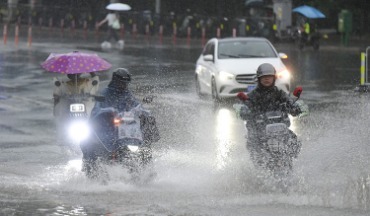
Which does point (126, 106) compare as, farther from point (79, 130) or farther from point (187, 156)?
point (187, 156)

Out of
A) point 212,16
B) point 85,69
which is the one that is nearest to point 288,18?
point 212,16

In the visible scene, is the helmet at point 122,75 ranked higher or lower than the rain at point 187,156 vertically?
higher

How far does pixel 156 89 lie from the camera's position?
24047 mm

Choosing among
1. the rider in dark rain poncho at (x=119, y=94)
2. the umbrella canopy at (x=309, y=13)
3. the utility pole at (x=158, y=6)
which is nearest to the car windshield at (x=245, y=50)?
the rider in dark rain poncho at (x=119, y=94)

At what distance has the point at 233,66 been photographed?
900 inches

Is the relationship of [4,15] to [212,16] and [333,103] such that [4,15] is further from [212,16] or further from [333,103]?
[333,103]

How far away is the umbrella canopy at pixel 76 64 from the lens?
45.0ft

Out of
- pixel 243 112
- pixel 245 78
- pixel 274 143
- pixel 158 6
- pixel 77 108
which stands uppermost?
pixel 158 6

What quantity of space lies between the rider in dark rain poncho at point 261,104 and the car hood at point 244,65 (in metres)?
11.2

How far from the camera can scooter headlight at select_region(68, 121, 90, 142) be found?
1183cm

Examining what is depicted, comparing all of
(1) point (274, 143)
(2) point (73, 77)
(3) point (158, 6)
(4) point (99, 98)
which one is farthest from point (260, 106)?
(3) point (158, 6)

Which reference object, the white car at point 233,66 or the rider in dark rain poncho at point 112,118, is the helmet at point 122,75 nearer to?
the rider in dark rain poncho at point 112,118

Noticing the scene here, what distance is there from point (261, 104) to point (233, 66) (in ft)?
38.1

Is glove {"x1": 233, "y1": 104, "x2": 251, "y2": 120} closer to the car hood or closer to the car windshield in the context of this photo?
the car hood
